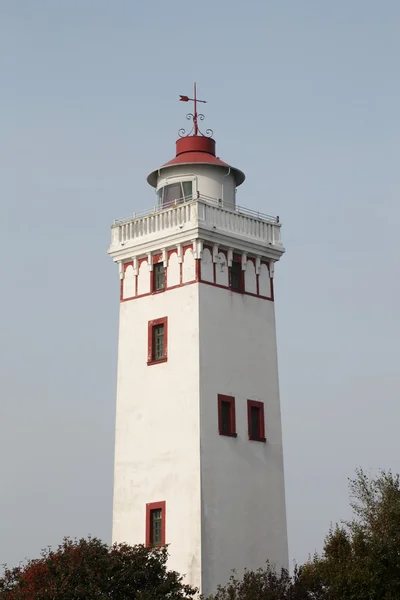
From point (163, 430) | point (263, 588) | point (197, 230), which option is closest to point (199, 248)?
point (197, 230)

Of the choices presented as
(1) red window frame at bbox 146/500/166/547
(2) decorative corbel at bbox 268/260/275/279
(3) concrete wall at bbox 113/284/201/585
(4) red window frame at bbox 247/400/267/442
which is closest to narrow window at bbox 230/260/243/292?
(2) decorative corbel at bbox 268/260/275/279

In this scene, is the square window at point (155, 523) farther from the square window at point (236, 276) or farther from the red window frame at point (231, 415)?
the square window at point (236, 276)

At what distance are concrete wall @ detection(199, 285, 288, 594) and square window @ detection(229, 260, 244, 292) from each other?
0.37 metres

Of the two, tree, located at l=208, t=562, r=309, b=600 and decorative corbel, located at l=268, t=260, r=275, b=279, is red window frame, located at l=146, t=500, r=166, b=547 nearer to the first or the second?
tree, located at l=208, t=562, r=309, b=600

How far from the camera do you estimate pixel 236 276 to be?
1962 inches

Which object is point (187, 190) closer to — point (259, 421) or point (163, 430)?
point (259, 421)

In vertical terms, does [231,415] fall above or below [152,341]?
below

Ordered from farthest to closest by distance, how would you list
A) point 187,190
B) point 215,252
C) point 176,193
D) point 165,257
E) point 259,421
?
point 176,193
point 187,190
point 165,257
point 259,421
point 215,252

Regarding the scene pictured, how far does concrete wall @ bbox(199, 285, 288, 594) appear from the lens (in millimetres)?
45719

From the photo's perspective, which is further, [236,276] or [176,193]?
[176,193]

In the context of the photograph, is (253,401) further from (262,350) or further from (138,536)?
(138,536)

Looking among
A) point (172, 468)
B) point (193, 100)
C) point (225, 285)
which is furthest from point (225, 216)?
point (172, 468)

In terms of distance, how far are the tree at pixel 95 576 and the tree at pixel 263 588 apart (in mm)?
1962

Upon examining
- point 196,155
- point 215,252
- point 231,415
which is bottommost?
point 231,415
